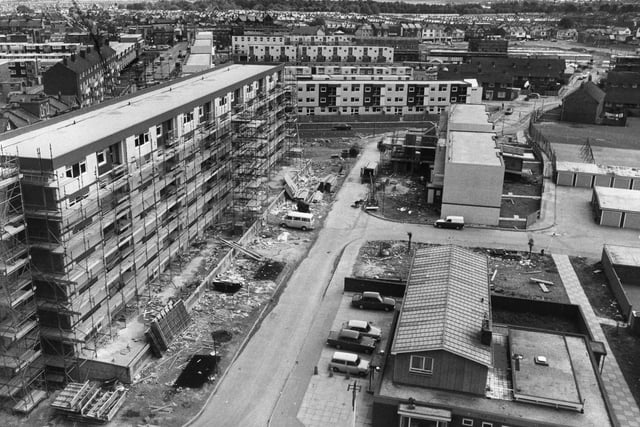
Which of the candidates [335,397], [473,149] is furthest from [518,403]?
[473,149]


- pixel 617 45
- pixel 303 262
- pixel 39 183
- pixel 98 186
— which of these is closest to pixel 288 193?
pixel 303 262

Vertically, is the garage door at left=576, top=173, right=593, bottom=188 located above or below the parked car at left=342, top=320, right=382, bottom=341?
above

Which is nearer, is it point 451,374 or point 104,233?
point 451,374

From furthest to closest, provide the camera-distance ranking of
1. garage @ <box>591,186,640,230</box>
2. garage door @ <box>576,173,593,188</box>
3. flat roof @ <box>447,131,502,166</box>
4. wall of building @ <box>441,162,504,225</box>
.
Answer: garage door @ <box>576,173,593,188</box> → flat roof @ <box>447,131,502,166</box> → wall of building @ <box>441,162,504,225</box> → garage @ <box>591,186,640,230</box>

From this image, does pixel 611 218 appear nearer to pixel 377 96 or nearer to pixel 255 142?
pixel 255 142

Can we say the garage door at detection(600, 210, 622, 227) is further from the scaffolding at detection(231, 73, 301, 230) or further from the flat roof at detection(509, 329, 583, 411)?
the scaffolding at detection(231, 73, 301, 230)

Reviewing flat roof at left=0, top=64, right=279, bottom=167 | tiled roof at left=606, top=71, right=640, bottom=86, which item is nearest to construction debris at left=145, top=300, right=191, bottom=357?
flat roof at left=0, top=64, right=279, bottom=167
